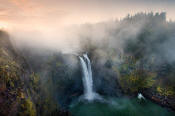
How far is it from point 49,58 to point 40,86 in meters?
8.39

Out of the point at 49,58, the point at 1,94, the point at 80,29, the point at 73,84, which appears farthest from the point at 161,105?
the point at 80,29

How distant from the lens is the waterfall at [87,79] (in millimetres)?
27703

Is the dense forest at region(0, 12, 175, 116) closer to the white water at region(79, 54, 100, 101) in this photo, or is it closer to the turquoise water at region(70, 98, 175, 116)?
the white water at region(79, 54, 100, 101)

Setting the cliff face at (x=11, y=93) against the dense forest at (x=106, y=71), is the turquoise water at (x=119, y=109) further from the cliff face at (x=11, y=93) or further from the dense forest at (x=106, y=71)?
the cliff face at (x=11, y=93)

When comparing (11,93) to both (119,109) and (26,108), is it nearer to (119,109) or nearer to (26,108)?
(26,108)

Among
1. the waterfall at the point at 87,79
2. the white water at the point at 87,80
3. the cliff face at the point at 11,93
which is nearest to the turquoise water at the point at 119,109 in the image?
the white water at the point at 87,80

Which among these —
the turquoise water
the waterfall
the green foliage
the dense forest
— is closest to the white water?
the waterfall

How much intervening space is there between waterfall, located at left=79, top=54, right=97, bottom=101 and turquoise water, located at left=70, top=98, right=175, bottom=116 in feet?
12.4

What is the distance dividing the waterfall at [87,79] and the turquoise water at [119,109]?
12.4 feet

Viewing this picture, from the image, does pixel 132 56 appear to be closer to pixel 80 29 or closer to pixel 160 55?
pixel 160 55

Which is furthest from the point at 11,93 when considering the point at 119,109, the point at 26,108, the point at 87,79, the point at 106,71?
the point at 106,71

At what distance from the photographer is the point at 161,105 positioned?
23.6 metres

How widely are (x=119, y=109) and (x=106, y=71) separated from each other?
10896 mm

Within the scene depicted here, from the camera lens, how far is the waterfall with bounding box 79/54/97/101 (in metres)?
27.7
